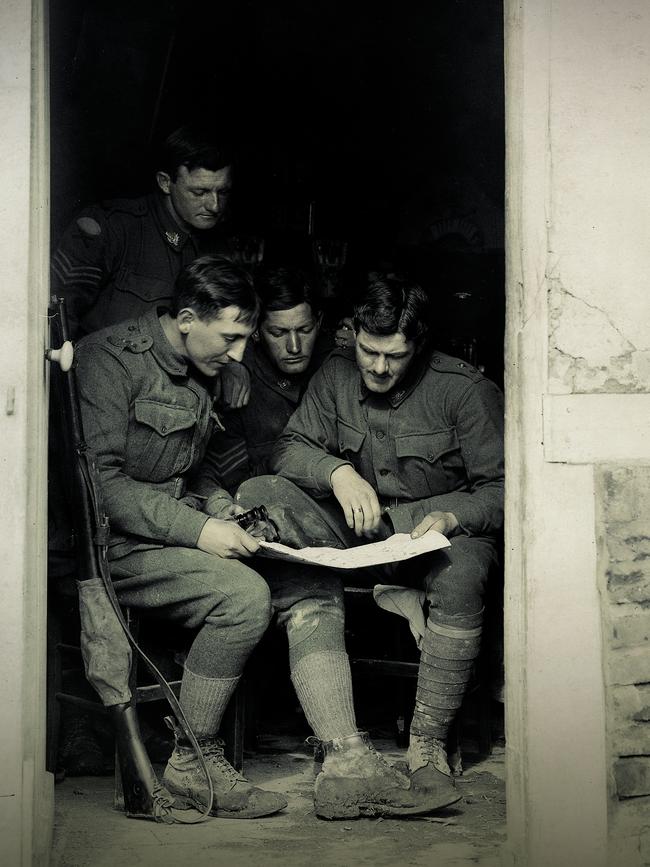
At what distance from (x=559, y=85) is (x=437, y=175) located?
→ 338 cm

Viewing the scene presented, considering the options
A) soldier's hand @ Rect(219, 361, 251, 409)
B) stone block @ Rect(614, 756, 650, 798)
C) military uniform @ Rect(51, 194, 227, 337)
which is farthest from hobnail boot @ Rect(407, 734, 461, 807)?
military uniform @ Rect(51, 194, 227, 337)

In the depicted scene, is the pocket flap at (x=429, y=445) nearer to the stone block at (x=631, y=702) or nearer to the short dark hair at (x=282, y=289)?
the short dark hair at (x=282, y=289)

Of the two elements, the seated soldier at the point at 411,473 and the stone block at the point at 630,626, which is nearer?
the stone block at the point at 630,626

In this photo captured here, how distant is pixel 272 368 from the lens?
561 centimetres

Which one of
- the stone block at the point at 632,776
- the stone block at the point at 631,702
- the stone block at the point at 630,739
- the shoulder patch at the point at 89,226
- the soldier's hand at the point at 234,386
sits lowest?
the stone block at the point at 632,776

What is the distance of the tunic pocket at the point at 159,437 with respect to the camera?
4.73 metres

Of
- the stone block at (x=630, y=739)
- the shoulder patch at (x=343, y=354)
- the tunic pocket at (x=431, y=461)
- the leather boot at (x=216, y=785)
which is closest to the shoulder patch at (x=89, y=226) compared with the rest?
the shoulder patch at (x=343, y=354)

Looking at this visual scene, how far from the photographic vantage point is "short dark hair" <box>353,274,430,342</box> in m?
4.94

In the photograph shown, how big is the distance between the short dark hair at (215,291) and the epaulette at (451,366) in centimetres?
77

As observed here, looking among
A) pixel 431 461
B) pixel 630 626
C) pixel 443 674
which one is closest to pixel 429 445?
pixel 431 461

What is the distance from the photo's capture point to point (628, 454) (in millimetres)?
4008

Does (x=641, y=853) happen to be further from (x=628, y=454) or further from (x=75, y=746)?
(x=75, y=746)

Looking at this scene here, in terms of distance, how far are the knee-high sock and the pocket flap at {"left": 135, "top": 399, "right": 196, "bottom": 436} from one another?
1.18 metres

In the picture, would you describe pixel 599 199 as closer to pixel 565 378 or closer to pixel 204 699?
pixel 565 378
